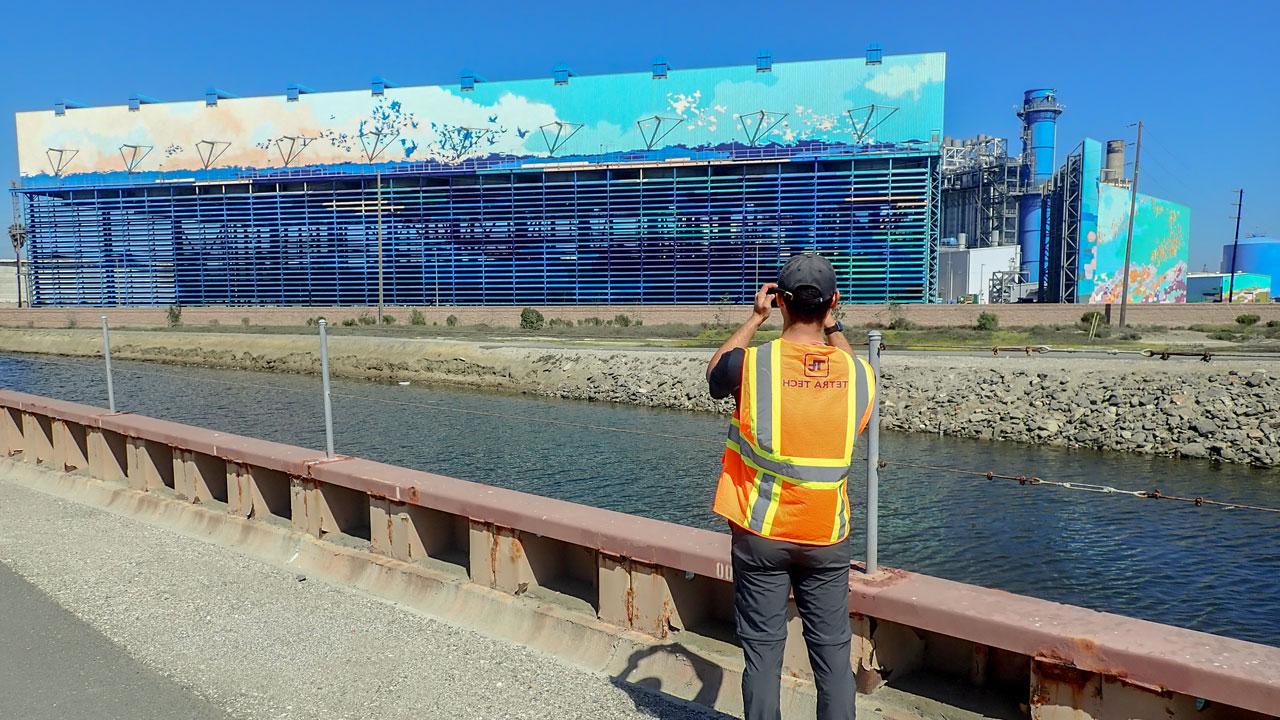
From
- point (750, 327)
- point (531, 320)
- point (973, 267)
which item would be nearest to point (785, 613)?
point (750, 327)

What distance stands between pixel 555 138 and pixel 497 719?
64760 mm

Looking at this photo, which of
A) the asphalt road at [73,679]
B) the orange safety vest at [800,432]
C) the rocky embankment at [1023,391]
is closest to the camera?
the orange safety vest at [800,432]

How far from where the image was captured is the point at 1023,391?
24.6 metres

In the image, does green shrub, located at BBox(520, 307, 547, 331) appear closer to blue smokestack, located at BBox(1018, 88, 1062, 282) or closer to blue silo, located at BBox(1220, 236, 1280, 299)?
blue smokestack, located at BBox(1018, 88, 1062, 282)

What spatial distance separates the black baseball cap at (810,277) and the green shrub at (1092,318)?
4443 centimetres

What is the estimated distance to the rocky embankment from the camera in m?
21.1

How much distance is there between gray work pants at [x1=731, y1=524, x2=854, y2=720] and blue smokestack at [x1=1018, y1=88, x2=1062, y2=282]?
7320cm

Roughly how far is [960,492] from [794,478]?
14348mm

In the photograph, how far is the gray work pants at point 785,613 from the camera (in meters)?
3.45

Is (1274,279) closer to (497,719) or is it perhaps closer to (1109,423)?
(1109,423)

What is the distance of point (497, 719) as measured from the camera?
188 inches

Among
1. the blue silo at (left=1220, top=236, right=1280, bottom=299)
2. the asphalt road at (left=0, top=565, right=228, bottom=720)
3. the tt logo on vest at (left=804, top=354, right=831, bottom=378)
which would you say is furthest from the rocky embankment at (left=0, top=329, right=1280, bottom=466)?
the blue silo at (left=1220, top=236, right=1280, bottom=299)

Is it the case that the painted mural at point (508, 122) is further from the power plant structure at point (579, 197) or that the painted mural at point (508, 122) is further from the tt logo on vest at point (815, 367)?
the tt logo on vest at point (815, 367)

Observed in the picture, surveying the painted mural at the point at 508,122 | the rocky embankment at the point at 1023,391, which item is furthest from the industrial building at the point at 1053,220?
the rocky embankment at the point at 1023,391
